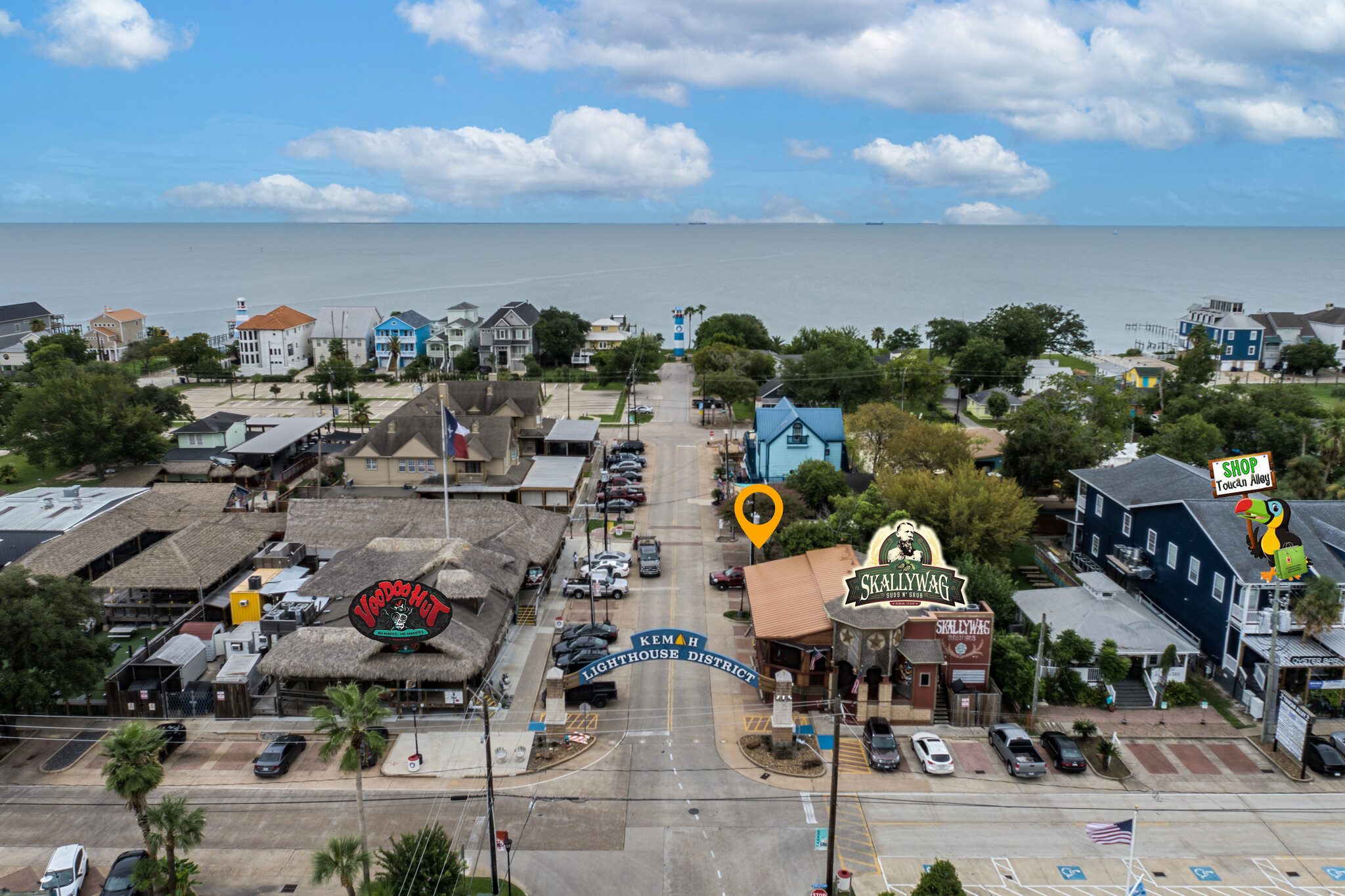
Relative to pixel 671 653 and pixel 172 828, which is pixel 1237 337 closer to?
pixel 671 653

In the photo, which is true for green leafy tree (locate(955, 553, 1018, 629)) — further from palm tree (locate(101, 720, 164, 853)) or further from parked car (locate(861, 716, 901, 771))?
palm tree (locate(101, 720, 164, 853))

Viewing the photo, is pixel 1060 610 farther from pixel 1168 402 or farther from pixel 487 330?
pixel 487 330

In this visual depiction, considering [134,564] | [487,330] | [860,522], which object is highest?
[487,330]

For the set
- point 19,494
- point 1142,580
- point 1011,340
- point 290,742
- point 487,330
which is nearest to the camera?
point 290,742

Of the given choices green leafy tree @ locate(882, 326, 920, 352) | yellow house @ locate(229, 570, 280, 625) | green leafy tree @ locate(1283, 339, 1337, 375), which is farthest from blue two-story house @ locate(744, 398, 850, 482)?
green leafy tree @ locate(1283, 339, 1337, 375)

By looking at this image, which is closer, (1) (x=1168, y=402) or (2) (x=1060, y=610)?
(2) (x=1060, y=610)

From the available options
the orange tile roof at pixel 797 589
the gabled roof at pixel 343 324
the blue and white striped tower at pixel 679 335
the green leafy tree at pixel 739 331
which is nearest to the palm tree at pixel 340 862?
the orange tile roof at pixel 797 589

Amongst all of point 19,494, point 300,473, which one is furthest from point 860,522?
point 19,494

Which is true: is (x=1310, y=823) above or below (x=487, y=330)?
below
